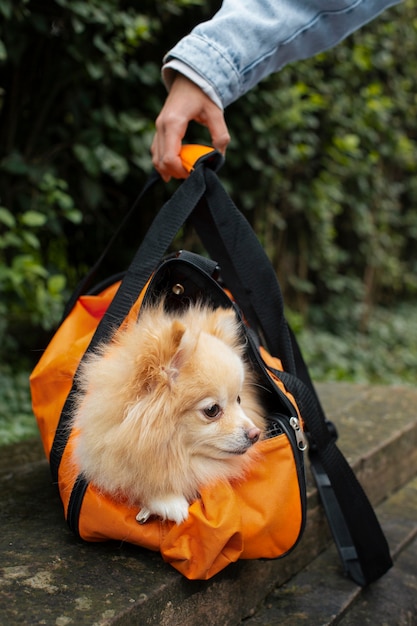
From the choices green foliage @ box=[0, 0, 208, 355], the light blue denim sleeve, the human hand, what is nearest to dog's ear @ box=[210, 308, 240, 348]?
the human hand

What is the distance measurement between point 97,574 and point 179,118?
1220 millimetres

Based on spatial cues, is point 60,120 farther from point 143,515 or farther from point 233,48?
point 143,515

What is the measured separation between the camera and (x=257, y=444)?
1.51m

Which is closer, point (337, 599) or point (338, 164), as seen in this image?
point (337, 599)

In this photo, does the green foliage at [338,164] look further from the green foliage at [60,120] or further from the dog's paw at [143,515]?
the dog's paw at [143,515]

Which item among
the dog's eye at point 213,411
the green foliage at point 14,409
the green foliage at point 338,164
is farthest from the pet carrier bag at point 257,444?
the green foliage at point 338,164

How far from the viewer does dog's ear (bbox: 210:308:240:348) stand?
1.59 metres

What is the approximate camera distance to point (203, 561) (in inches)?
55.9

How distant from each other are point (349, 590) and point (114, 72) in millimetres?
2564

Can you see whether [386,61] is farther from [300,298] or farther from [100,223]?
[100,223]

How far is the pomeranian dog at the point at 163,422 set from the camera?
4.58 feet

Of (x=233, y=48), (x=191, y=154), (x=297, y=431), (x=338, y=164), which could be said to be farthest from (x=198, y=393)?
(x=338, y=164)

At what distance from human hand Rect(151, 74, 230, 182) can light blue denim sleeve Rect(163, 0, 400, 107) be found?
38mm

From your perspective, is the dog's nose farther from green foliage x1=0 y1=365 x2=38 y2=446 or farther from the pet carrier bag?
green foliage x1=0 y1=365 x2=38 y2=446
